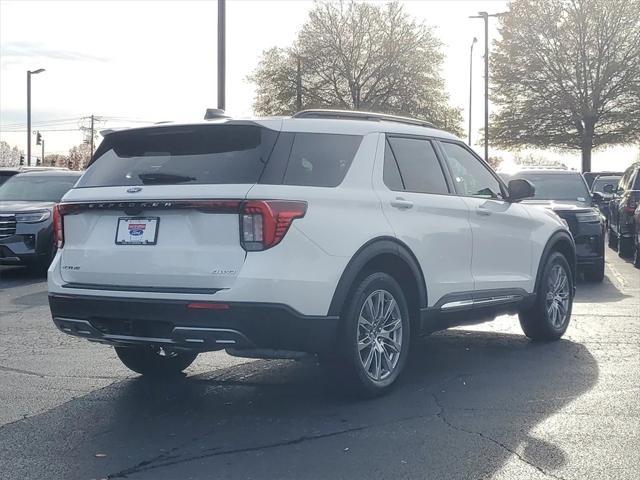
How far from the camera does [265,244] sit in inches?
199

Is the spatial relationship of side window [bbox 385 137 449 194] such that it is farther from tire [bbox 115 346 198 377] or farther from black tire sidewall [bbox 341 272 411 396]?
tire [bbox 115 346 198 377]

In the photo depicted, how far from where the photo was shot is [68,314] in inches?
220

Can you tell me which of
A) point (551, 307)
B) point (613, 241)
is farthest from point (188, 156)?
point (613, 241)

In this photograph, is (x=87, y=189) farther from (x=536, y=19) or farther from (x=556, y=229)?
(x=536, y=19)

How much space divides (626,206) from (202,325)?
520 inches

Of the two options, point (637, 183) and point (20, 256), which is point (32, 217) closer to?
point (20, 256)

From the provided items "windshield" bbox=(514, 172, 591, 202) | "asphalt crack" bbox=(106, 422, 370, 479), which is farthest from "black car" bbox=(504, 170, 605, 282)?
"asphalt crack" bbox=(106, 422, 370, 479)

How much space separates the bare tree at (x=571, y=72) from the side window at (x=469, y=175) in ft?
123

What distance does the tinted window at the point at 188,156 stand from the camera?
5.30 m

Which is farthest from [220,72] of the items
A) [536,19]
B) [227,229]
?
[536,19]

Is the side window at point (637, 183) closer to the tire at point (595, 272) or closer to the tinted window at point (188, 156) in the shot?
the tire at point (595, 272)

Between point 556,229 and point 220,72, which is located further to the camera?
point 220,72

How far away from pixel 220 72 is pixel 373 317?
12555mm

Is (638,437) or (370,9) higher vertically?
(370,9)
